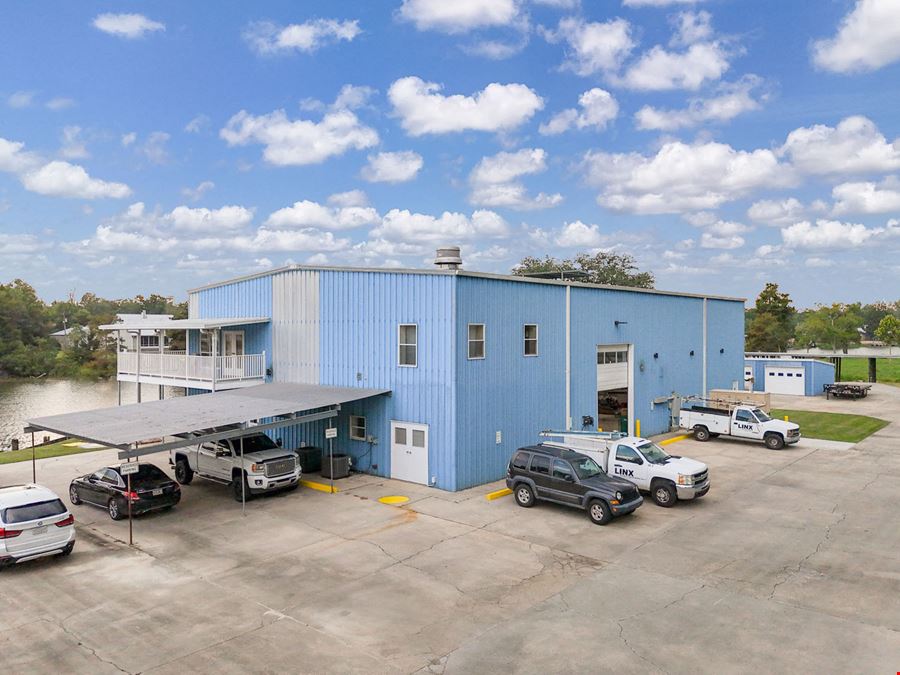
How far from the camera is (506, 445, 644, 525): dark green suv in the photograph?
15.3 metres

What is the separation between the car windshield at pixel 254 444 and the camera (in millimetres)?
18922

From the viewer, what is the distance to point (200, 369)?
23.2 m

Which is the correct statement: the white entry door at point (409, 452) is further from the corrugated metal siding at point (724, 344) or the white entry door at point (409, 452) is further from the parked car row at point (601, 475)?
the corrugated metal siding at point (724, 344)

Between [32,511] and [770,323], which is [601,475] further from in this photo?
[770,323]

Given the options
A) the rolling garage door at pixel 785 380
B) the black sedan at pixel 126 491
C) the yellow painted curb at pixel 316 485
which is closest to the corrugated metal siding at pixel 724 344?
the rolling garage door at pixel 785 380

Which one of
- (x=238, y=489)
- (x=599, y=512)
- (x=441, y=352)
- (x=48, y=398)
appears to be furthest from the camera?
(x=48, y=398)

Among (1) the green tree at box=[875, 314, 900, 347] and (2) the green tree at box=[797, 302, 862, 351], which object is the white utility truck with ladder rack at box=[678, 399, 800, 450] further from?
(2) the green tree at box=[797, 302, 862, 351]

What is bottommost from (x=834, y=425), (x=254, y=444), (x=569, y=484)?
(x=834, y=425)

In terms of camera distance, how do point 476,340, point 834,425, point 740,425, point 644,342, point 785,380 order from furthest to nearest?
point 785,380
point 834,425
point 644,342
point 740,425
point 476,340

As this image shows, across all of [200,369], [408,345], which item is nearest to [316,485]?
[408,345]

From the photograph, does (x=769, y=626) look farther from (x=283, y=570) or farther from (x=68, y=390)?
(x=68, y=390)

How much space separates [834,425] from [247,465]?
27540 millimetres

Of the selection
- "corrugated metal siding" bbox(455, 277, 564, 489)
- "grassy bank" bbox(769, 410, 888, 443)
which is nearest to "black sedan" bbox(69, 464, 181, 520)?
"corrugated metal siding" bbox(455, 277, 564, 489)

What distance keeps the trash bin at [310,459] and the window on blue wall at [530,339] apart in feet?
25.6
